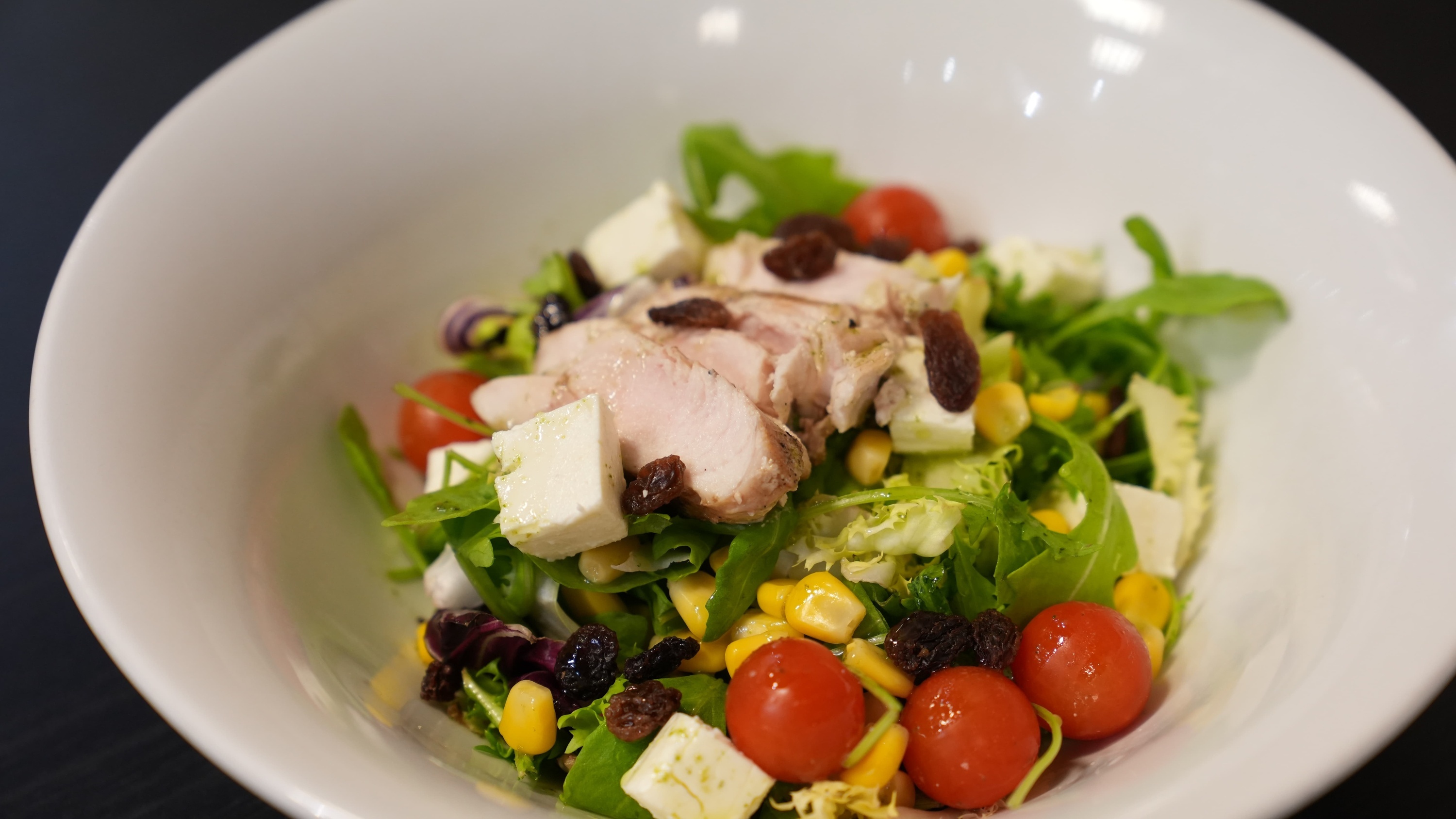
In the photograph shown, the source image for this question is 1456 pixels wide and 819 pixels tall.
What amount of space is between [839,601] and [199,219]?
1.97 m

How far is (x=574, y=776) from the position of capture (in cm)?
203

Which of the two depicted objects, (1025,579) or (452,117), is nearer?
(1025,579)

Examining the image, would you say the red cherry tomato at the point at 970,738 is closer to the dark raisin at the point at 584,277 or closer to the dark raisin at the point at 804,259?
the dark raisin at the point at 804,259

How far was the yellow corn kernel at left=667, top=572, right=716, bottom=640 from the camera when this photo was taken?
2.26m

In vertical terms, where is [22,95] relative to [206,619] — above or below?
above

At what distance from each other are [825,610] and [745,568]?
217 millimetres

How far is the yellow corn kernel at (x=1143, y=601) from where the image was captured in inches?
95.0

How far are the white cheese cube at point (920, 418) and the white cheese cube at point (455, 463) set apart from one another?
1.10 meters

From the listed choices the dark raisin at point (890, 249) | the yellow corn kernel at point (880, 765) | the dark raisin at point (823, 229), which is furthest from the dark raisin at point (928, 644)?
the dark raisin at point (823, 229)

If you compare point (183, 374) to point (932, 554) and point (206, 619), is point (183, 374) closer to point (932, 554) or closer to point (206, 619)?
point (206, 619)

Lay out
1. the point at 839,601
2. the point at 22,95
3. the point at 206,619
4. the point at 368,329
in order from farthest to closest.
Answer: the point at 22,95, the point at 368,329, the point at 839,601, the point at 206,619

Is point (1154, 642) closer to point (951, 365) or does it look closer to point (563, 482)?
point (951, 365)

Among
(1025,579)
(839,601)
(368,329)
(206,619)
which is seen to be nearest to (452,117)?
(368,329)

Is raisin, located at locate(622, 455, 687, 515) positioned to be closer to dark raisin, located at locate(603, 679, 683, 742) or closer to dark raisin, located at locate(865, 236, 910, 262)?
dark raisin, located at locate(603, 679, 683, 742)
